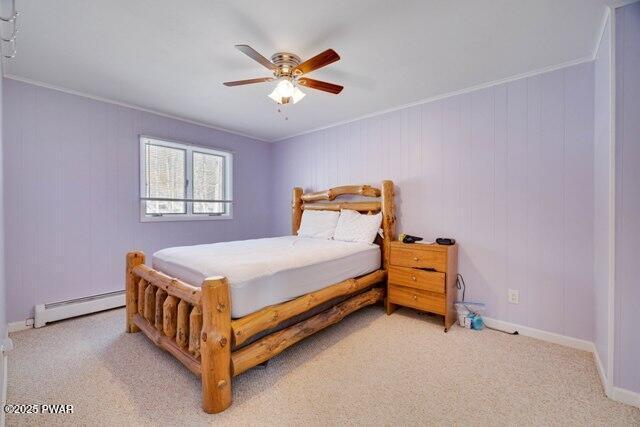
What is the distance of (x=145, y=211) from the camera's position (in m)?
3.39

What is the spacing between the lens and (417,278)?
2.74 metres

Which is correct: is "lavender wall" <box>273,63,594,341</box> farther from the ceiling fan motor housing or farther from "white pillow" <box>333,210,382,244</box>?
the ceiling fan motor housing

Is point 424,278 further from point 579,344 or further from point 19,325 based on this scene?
point 19,325

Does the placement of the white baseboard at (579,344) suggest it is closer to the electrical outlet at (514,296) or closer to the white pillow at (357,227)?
the electrical outlet at (514,296)

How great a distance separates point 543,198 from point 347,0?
89.3 inches

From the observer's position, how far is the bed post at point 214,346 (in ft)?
5.08

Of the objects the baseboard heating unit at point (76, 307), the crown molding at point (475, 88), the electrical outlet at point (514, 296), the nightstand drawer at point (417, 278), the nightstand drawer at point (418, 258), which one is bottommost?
the baseboard heating unit at point (76, 307)

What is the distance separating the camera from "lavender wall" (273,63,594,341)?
2.26 meters

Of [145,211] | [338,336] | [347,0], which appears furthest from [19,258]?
[347,0]

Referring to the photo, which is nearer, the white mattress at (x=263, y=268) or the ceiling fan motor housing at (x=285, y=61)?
the white mattress at (x=263, y=268)

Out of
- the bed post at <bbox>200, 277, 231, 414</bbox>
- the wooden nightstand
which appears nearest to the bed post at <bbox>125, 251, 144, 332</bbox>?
the bed post at <bbox>200, 277, 231, 414</bbox>

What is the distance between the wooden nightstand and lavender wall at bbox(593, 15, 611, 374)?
1.02 m

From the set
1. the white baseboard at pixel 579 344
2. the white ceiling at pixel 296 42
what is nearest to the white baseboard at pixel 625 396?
the white baseboard at pixel 579 344

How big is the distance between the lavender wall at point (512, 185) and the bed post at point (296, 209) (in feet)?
4.41
